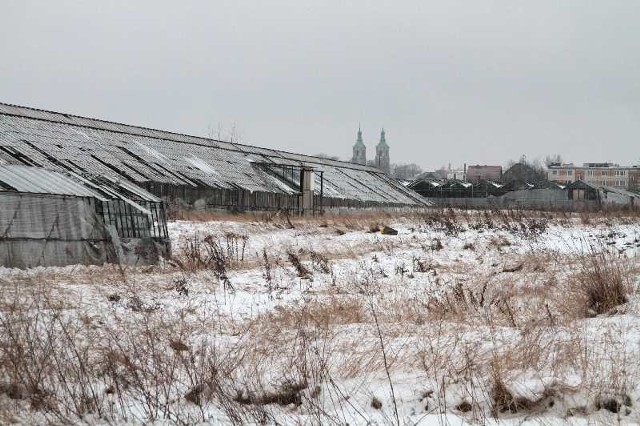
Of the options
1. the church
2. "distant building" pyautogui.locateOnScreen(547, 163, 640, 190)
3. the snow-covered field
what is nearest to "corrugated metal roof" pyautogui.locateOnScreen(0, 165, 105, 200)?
the snow-covered field

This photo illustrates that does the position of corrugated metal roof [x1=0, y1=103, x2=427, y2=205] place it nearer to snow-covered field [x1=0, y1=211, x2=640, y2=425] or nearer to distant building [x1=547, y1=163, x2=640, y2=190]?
snow-covered field [x1=0, y1=211, x2=640, y2=425]

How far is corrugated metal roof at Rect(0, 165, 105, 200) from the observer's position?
1419 cm

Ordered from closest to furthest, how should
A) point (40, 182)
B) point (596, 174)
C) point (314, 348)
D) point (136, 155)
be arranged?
point (314, 348), point (40, 182), point (136, 155), point (596, 174)

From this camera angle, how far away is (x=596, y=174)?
136125mm

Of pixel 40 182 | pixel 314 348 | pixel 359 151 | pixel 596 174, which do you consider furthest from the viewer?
pixel 359 151

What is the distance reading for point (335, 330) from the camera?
7.16m

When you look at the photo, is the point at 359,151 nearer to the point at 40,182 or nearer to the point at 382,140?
the point at 382,140

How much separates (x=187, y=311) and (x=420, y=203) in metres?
45.4

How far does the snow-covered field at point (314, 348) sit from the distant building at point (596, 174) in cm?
12908

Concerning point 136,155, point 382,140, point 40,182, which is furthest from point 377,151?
point 40,182

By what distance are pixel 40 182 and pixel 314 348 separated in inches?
458

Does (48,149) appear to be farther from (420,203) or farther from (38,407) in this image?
(420,203)

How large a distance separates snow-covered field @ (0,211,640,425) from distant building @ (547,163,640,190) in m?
129

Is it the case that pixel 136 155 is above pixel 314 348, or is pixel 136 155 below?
above
